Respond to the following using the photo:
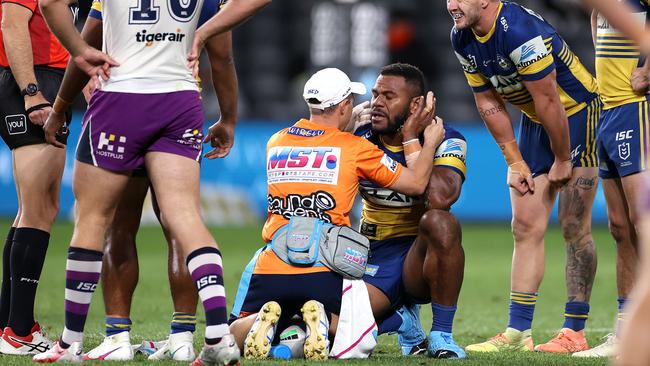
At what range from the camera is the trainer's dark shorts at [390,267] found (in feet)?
19.2

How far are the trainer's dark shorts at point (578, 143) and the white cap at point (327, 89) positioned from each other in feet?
4.81

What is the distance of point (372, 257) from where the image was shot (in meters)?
6.05

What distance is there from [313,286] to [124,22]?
1.67 meters

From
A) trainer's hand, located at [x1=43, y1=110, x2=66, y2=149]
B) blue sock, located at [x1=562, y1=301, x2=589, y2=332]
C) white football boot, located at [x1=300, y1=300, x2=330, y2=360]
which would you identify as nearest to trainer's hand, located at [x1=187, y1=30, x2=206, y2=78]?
trainer's hand, located at [x1=43, y1=110, x2=66, y2=149]

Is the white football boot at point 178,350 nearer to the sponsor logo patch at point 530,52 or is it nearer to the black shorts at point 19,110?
the black shorts at point 19,110

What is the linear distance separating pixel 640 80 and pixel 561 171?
0.70m

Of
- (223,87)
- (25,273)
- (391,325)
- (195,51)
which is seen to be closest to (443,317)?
(391,325)

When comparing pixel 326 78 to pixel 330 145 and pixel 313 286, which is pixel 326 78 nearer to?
pixel 330 145

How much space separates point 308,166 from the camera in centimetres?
569

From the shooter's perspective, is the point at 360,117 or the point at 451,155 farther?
the point at 360,117

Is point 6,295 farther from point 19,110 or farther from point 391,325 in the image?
point 391,325

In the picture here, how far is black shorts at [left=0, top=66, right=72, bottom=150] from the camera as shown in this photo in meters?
5.98

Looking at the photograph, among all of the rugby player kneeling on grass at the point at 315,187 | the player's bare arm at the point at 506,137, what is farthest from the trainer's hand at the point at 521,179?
the rugby player kneeling on grass at the point at 315,187

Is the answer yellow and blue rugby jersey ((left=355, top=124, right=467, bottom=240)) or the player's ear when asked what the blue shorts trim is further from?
the player's ear
